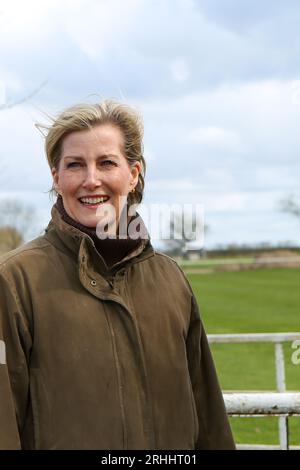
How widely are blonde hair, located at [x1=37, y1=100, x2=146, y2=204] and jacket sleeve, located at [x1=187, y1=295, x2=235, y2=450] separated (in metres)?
0.45

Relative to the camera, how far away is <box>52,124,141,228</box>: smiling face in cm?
214

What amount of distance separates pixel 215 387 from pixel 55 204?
74 centimetres

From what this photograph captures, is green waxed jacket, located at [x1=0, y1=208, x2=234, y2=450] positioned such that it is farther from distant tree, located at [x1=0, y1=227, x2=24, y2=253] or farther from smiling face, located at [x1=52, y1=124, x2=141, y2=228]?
distant tree, located at [x1=0, y1=227, x2=24, y2=253]

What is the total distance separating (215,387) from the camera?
2.36 m

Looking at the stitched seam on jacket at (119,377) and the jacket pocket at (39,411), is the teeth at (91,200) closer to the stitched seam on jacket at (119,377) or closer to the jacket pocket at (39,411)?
the stitched seam on jacket at (119,377)

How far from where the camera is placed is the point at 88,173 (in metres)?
2.13

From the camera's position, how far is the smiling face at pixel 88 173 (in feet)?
7.01

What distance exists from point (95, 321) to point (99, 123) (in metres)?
0.56

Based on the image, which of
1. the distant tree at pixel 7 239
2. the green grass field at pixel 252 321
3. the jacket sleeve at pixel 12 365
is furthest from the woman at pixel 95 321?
the distant tree at pixel 7 239

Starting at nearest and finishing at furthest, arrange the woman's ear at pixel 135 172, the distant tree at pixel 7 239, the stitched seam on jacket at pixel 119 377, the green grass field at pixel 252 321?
the stitched seam on jacket at pixel 119 377
the woman's ear at pixel 135 172
the green grass field at pixel 252 321
the distant tree at pixel 7 239

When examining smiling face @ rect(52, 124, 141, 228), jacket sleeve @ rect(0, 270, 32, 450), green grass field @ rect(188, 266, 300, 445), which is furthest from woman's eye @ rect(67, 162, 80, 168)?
green grass field @ rect(188, 266, 300, 445)

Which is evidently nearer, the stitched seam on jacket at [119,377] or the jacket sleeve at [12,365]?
the jacket sleeve at [12,365]

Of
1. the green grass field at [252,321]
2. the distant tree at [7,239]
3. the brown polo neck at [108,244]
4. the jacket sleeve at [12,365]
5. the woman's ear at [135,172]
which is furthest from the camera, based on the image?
the distant tree at [7,239]
